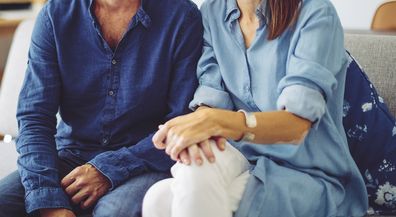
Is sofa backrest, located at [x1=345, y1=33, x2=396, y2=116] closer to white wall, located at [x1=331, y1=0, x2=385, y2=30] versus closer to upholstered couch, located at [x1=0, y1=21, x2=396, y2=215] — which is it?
upholstered couch, located at [x1=0, y1=21, x2=396, y2=215]

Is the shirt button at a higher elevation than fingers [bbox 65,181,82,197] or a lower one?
higher

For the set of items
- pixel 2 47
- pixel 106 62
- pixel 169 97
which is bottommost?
pixel 2 47

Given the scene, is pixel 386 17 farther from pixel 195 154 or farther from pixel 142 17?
pixel 195 154

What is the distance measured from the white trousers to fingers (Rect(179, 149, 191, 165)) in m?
0.01

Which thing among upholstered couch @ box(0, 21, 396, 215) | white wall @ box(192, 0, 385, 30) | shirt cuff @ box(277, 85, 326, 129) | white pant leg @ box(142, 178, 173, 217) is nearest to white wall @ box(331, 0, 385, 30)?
white wall @ box(192, 0, 385, 30)

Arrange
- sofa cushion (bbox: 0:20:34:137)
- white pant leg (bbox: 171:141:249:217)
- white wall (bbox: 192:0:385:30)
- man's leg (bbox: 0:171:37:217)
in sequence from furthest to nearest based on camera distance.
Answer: white wall (bbox: 192:0:385:30), sofa cushion (bbox: 0:20:34:137), man's leg (bbox: 0:171:37:217), white pant leg (bbox: 171:141:249:217)

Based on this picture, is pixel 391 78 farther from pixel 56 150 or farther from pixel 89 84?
pixel 56 150

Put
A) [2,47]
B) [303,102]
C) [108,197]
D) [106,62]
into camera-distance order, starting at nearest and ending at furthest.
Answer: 1. [303,102]
2. [108,197]
3. [106,62]
4. [2,47]

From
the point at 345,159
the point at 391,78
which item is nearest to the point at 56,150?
the point at 345,159

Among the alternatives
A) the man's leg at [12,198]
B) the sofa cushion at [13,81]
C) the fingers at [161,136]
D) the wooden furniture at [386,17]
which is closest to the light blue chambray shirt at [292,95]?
the fingers at [161,136]

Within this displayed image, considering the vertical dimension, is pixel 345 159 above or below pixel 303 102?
below

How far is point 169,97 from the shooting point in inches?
51.1

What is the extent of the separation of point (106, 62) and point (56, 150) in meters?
0.27

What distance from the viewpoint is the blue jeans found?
3.51 feet
